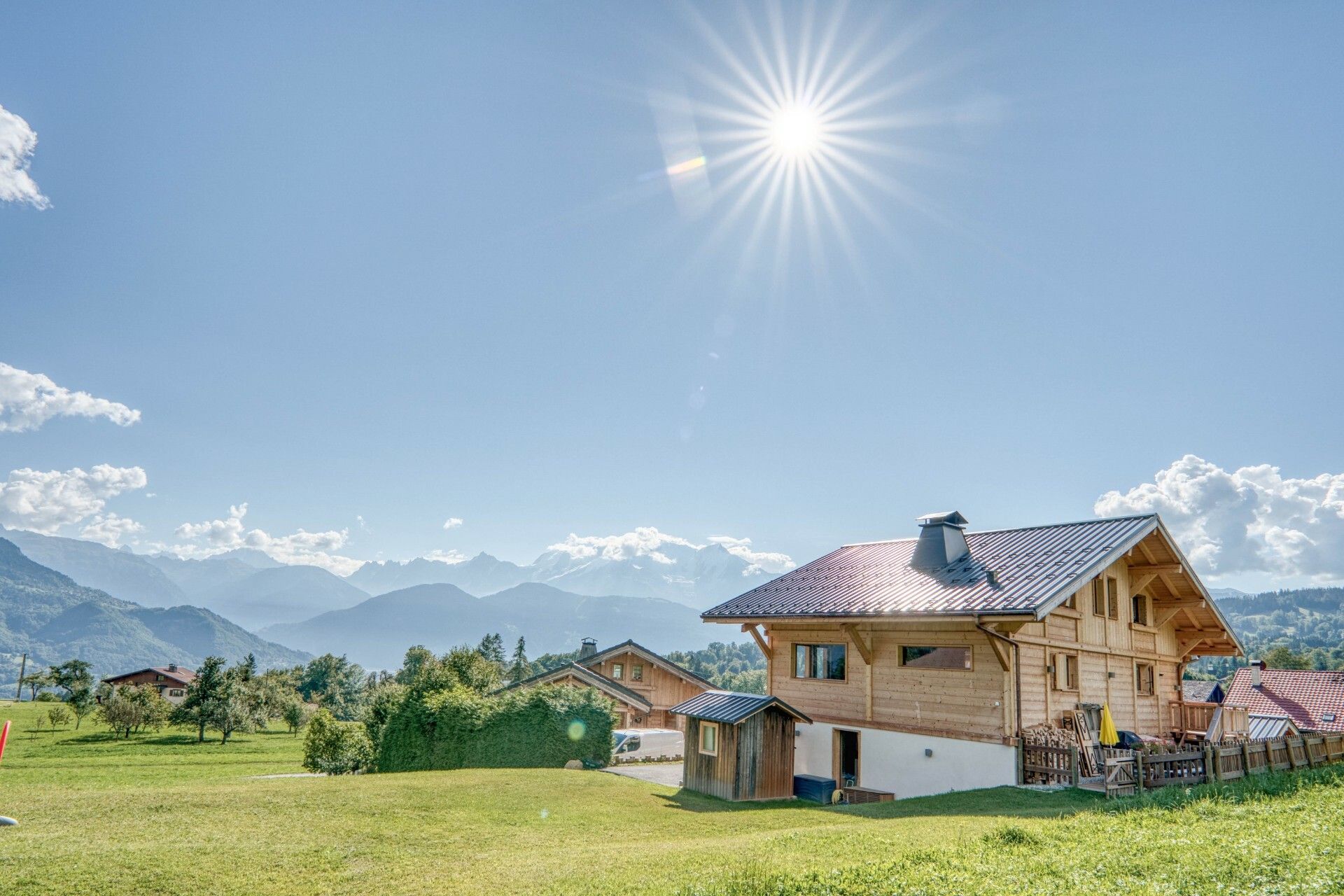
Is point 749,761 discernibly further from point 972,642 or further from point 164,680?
point 164,680

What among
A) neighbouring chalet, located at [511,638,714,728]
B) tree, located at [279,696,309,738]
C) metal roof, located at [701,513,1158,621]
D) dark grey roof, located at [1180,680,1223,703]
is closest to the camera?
metal roof, located at [701,513,1158,621]

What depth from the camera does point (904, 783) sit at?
779 inches

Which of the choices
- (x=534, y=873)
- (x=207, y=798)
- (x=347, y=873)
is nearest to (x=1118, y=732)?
(x=534, y=873)

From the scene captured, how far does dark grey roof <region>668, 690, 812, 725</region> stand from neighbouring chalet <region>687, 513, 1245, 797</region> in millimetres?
3012

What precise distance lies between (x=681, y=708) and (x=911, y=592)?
270 inches

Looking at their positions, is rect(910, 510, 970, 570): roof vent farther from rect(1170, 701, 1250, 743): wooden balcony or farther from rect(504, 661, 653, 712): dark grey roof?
rect(504, 661, 653, 712): dark grey roof

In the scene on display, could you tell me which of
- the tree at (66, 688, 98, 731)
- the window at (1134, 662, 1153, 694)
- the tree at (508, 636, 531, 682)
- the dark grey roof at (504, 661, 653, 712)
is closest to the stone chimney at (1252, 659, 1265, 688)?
the window at (1134, 662, 1153, 694)

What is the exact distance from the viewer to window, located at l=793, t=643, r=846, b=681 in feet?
74.7

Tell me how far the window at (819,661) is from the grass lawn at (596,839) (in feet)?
19.0

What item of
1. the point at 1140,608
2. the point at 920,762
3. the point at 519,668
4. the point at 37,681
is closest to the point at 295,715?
the point at 519,668

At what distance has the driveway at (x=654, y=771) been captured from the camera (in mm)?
21000

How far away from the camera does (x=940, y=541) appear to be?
75.0ft

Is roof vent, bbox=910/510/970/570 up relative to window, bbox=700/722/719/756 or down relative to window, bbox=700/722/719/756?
up

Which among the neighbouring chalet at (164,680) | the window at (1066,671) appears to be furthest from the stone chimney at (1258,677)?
the neighbouring chalet at (164,680)
